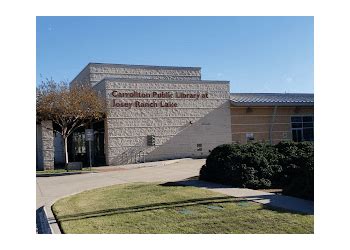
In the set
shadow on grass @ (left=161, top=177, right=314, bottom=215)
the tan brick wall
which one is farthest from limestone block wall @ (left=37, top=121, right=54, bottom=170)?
shadow on grass @ (left=161, top=177, right=314, bottom=215)

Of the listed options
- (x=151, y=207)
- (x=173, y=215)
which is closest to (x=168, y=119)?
(x=151, y=207)

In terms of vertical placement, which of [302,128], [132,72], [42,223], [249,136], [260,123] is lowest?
[42,223]

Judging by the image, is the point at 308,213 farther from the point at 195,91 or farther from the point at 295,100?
the point at 295,100

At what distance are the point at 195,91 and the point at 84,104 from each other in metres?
8.11

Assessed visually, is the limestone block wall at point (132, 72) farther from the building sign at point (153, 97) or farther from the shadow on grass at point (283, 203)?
the shadow on grass at point (283, 203)

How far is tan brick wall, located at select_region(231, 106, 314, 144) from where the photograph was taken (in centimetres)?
2956

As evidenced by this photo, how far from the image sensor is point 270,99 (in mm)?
30688

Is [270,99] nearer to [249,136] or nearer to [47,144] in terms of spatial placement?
[249,136]

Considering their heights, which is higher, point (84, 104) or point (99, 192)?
point (84, 104)

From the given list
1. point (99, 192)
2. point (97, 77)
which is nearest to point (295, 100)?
point (97, 77)

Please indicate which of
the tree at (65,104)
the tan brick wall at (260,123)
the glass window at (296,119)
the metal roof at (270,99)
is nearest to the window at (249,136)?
the tan brick wall at (260,123)

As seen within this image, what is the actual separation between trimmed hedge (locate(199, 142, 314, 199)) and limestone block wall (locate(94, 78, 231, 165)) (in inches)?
508

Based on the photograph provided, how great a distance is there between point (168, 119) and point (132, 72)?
20.7ft
